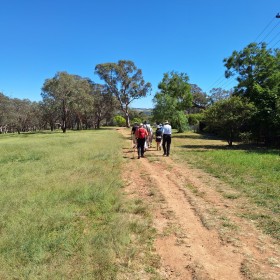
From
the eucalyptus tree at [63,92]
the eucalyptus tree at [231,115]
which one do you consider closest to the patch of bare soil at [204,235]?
the eucalyptus tree at [231,115]

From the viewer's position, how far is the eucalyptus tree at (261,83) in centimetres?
2053

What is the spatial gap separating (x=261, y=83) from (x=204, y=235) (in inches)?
1013

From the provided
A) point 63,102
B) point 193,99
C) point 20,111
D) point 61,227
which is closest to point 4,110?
point 20,111

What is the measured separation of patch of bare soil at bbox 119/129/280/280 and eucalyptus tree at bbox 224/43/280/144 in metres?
13.4

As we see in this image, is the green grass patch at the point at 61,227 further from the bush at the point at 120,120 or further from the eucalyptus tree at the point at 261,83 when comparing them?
the bush at the point at 120,120

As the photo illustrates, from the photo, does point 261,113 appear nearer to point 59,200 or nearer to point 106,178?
point 106,178

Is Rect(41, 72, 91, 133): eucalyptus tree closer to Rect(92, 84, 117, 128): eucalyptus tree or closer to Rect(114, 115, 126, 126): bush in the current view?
Rect(92, 84, 117, 128): eucalyptus tree

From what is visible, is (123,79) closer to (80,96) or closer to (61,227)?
(80,96)

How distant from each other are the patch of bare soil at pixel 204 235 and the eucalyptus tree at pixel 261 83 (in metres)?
13.4

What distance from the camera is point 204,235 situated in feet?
17.2

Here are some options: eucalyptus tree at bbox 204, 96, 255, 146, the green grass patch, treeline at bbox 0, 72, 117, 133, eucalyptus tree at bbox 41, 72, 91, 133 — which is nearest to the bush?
treeline at bbox 0, 72, 117, 133

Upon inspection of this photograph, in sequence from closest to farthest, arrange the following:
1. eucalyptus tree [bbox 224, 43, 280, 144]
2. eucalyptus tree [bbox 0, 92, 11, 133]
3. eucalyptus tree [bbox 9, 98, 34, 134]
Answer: eucalyptus tree [bbox 224, 43, 280, 144]
eucalyptus tree [bbox 0, 92, 11, 133]
eucalyptus tree [bbox 9, 98, 34, 134]

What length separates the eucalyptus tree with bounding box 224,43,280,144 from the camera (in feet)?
67.4

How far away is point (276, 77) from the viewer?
78.1ft
